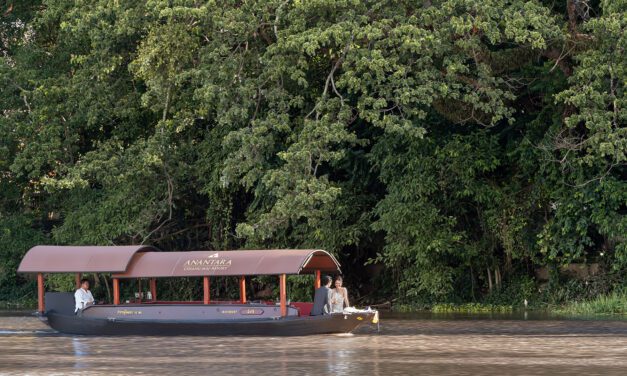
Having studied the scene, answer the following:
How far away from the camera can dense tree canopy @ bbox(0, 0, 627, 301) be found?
109 ft

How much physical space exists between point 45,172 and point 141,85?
5013 mm

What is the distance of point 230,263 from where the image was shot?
31.0 metres

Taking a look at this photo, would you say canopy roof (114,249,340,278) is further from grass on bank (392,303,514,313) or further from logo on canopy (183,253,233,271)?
grass on bank (392,303,514,313)

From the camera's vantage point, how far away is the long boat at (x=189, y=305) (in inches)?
1160

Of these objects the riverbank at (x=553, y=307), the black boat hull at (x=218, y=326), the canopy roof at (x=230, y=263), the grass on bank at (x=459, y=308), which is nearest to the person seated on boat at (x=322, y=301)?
the black boat hull at (x=218, y=326)

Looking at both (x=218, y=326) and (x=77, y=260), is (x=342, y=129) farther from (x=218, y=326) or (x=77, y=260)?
(x=77, y=260)

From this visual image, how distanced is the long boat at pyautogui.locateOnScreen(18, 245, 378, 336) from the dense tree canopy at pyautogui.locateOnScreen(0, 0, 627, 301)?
3.43m

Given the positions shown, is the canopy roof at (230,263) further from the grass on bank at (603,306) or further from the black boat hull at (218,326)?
the grass on bank at (603,306)

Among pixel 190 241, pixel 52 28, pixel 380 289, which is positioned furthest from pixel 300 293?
pixel 52 28

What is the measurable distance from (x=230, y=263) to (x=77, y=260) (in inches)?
148

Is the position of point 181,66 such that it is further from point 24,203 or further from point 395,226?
point 24,203

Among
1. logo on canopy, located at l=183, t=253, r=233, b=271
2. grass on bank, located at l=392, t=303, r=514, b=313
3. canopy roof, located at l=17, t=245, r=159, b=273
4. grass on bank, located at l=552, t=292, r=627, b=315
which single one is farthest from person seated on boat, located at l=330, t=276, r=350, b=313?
grass on bank, located at l=392, t=303, r=514, b=313

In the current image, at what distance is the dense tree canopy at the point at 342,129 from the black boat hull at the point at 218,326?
5034 millimetres

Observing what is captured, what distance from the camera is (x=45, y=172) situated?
147ft
